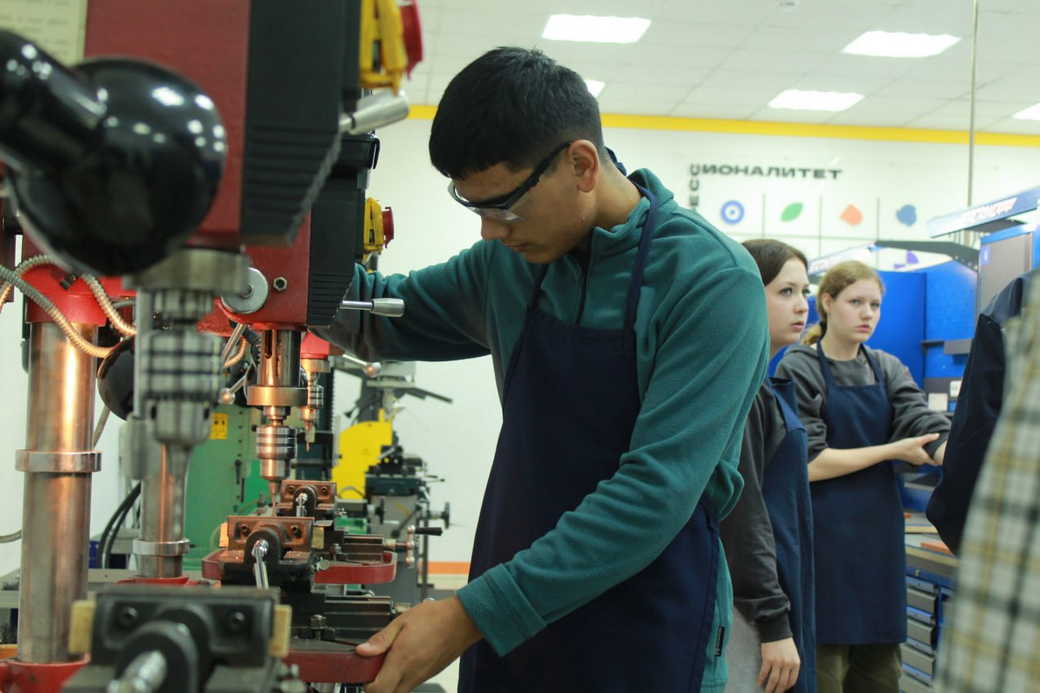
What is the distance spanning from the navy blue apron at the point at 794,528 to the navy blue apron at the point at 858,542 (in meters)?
0.60

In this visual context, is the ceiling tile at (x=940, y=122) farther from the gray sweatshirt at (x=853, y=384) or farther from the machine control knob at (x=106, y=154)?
the machine control knob at (x=106, y=154)

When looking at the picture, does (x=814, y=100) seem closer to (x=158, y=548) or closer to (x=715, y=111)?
(x=715, y=111)

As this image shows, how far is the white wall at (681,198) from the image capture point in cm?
744

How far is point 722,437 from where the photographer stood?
1.27 meters

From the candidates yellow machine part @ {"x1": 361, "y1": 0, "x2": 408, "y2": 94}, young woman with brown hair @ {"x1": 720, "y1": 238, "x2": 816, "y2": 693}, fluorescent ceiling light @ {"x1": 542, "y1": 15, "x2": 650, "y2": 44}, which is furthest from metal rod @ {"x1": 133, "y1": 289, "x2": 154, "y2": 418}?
fluorescent ceiling light @ {"x1": 542, "y1": 15, "x2": 650, "y2": 44}

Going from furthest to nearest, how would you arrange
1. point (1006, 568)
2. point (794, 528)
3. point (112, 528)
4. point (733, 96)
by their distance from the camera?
point (733, 96)
point (112, 528)
point (794, 528)
point (1006, 568)

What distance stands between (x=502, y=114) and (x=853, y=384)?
2149 mm

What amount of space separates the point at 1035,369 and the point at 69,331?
41.4 inches

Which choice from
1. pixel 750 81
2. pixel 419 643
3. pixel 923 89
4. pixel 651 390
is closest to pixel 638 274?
pixel 651 390

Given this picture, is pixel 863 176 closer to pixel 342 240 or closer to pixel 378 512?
pixel 378 512

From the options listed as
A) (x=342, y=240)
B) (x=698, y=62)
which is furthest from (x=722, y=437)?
(x=698, y=62)

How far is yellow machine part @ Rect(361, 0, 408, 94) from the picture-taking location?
792mm

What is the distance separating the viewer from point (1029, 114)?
7371mm

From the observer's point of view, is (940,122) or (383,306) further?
(940,122)
